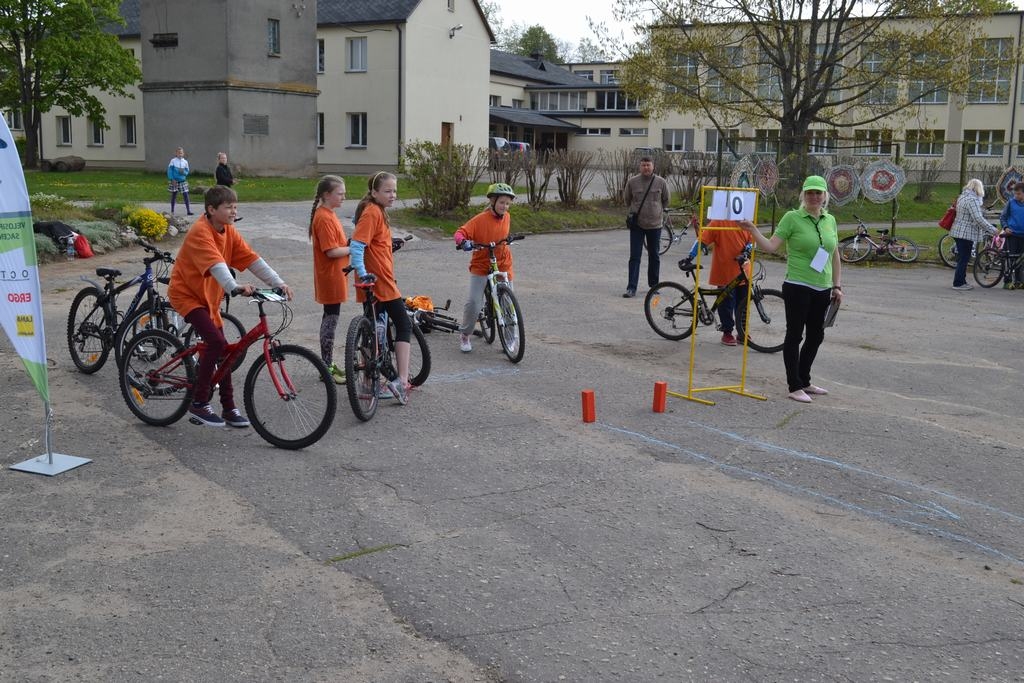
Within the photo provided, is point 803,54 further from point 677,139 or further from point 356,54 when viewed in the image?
point 677,139

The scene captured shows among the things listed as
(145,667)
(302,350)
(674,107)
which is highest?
(674,107)

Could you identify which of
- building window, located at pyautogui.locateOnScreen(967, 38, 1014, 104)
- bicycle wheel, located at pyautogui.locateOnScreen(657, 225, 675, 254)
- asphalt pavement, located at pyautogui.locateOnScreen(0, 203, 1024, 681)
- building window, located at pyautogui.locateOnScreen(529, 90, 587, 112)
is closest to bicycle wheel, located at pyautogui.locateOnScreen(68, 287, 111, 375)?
asphalt pavement, located at pyautogui.locateOnScreen(0, 203, 1024, 681)

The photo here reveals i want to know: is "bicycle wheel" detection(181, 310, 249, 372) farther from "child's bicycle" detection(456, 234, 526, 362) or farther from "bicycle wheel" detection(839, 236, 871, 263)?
"bicycle wheel" detection(839, 236, 871, 263)

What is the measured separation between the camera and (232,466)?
6.60 metres

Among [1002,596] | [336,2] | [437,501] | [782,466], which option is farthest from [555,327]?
[336,2]

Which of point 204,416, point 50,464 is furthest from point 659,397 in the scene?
point 50,464

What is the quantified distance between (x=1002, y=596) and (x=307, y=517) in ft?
11.8

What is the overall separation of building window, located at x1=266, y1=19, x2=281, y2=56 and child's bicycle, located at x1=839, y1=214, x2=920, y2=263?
28.6m

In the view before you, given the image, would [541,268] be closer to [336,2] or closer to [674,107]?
[674,107]

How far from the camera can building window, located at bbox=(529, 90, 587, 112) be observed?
81.4 metres

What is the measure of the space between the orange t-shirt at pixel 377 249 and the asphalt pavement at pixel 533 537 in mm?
942

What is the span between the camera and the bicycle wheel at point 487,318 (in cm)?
1039

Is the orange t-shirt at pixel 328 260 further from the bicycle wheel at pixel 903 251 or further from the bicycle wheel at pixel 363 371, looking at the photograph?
the bicycle wheel at pixel 903 251

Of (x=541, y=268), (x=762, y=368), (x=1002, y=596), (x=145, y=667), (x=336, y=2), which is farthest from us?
(x=336, y=2)
